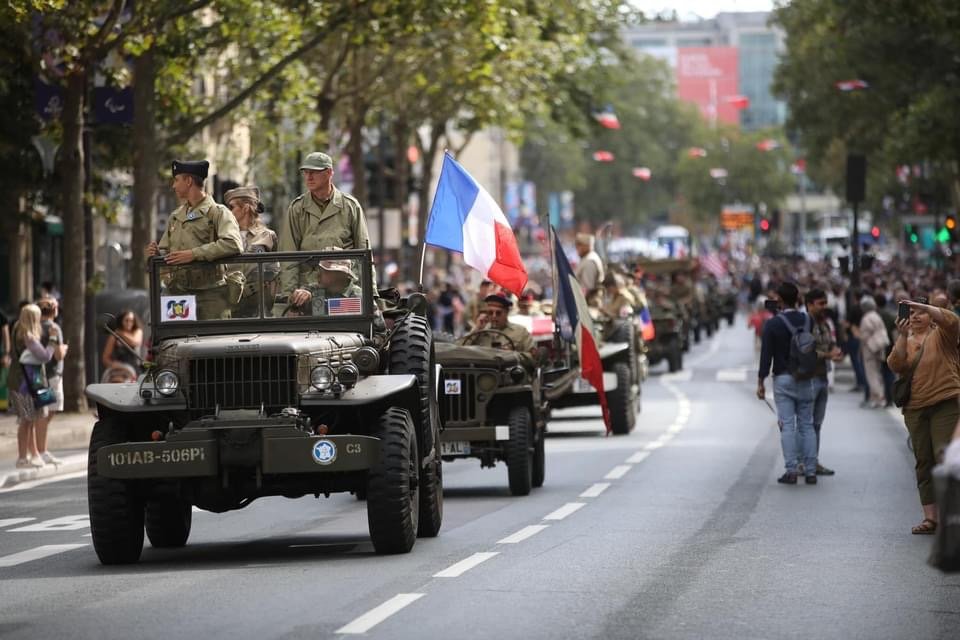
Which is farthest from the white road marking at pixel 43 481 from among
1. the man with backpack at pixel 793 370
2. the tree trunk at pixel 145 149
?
the tree trunk at pixel 145 149

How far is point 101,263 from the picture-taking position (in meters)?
36.4

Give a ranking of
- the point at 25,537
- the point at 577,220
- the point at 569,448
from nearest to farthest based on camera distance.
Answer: the point at 25,537
the point at 569,448
the point at 577,220

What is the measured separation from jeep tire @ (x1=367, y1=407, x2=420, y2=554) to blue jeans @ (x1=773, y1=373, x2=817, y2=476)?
6778 millimetres

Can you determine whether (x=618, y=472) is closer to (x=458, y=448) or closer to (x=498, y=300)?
(x=498, y=300)

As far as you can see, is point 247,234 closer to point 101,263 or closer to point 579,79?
point 101,263

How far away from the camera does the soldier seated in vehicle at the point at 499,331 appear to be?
19.3 metres

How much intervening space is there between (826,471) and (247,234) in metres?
8.13

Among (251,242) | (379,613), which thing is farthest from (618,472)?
(379,613)

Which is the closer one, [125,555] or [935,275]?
[125,555]

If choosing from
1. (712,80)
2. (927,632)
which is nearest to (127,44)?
(927,632)

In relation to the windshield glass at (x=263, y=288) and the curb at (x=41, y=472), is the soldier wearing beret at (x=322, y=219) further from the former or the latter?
the curb at (x=41, y=472)

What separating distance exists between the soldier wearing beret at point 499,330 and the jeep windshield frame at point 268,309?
5.55 meters

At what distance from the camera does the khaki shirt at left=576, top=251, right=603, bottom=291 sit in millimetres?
27656

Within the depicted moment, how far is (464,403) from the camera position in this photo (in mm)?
18391
